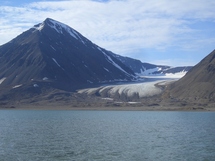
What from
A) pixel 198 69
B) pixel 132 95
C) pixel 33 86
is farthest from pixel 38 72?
pixel 198 69

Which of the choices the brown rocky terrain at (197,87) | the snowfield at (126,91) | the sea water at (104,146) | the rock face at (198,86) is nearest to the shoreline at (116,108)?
the brown rocky terrain at (197,87)

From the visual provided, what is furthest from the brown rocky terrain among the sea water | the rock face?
the sea water

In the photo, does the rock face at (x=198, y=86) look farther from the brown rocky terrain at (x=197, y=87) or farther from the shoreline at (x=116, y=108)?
the shoreline at (x=116, y=108)

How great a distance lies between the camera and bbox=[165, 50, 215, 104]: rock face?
143 m

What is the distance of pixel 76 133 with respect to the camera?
53500mm

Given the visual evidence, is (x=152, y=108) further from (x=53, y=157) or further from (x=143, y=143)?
(x=53, y=157)

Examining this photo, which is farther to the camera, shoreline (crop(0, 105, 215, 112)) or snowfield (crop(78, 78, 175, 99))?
snowfield (crop(78, 78, 175, 99))

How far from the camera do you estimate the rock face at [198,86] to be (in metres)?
143

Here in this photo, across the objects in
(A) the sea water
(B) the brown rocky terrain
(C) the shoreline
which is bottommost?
(A) the sea water

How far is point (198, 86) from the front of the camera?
151m

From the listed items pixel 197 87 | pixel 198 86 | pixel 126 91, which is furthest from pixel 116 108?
pixel 126 91

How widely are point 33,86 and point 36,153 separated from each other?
137 metres

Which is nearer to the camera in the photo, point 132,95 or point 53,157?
point 53,157

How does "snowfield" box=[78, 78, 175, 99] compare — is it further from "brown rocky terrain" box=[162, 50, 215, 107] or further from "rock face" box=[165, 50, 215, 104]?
"rock face" box=[165, 50, 215, 104]
